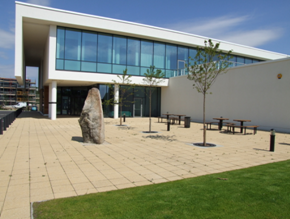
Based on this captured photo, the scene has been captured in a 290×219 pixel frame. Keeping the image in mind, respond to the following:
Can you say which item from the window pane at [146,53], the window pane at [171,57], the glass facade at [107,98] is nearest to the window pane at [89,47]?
the glass facade at [107,98]

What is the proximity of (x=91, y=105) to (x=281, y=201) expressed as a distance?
8.23 meters

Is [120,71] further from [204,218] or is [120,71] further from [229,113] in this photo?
[204,218]

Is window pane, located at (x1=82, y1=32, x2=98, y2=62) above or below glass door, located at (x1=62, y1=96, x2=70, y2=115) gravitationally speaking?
above

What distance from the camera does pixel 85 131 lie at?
10.3 metres

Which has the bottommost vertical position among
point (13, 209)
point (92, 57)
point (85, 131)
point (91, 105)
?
point (13, 209)

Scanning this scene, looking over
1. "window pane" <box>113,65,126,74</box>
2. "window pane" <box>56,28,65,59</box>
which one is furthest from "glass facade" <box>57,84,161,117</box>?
"window pane" <box>56,28,65,59</box>

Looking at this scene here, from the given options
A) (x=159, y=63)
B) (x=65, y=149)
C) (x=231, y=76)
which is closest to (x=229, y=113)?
(x=231, y=76)

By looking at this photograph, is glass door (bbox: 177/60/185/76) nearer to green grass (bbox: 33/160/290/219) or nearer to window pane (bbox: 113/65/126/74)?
window pane (bbox: 113/65/126/74)

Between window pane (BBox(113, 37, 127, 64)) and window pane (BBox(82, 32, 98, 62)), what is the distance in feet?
7.28

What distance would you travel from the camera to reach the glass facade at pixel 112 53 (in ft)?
74.7

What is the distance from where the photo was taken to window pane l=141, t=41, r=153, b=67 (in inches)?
1052

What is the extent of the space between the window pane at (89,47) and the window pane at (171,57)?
9050mm

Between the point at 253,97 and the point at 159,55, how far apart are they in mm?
13525

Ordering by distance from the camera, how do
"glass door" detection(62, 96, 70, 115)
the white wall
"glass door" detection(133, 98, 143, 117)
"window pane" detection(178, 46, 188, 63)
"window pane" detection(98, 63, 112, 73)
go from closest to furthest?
the white wall, "window pane" detection(98, 63, 112, 73), "glass door" detection(133, 98, 143, 117), "window pane" detection(178, 46, 188, 63), "glass door" detection(62, 96, 70, 115)
